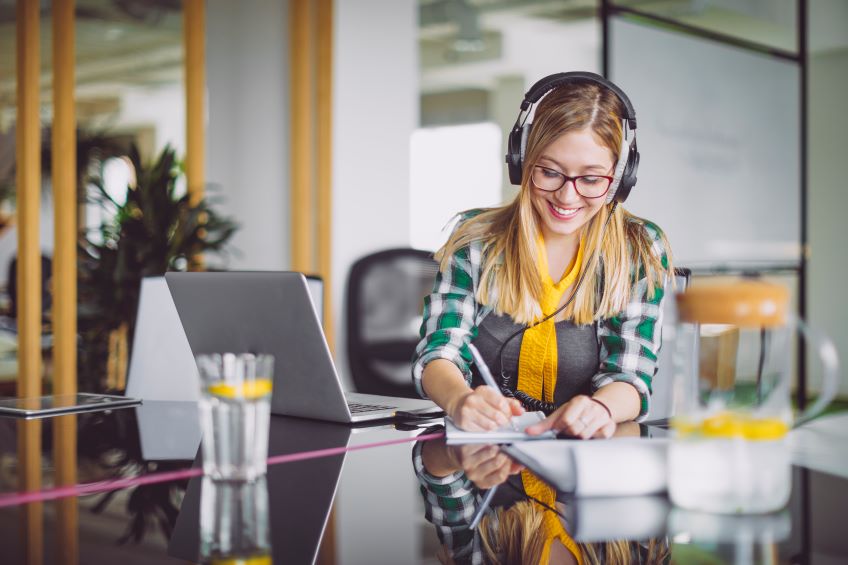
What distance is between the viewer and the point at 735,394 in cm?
97

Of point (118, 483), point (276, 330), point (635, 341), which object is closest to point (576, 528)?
point (118, 483)

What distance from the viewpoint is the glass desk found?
34.1 inches

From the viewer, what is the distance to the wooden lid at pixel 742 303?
2.96 feet

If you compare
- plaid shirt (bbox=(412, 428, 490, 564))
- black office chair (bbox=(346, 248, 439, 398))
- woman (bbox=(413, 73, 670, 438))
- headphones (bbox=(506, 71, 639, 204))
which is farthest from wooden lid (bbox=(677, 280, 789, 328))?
black office chair (bbox=(346, 248, 439, 398))

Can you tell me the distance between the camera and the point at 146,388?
2.11m

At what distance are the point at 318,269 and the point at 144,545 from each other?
11.4 feet

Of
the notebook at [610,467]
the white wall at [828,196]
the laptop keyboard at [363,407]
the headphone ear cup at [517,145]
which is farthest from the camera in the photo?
the white wall at [828,196]

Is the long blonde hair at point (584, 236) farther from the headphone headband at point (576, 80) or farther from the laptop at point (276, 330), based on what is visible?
the laptop at point (276, 330)

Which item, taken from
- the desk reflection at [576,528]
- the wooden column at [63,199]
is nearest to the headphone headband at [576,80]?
the desk reflection at [576,528]

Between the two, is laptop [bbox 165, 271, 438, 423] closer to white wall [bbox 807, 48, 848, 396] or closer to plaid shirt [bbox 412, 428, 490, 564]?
plaid shirt [bbox 412, 428, 490, 564]

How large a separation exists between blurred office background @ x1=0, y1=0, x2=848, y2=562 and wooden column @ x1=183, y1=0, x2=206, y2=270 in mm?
10

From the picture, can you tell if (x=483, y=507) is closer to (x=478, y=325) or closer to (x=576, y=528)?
(x=576, y=528)

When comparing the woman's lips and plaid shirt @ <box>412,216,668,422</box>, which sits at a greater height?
the woman's lips

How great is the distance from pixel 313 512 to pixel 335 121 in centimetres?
347
